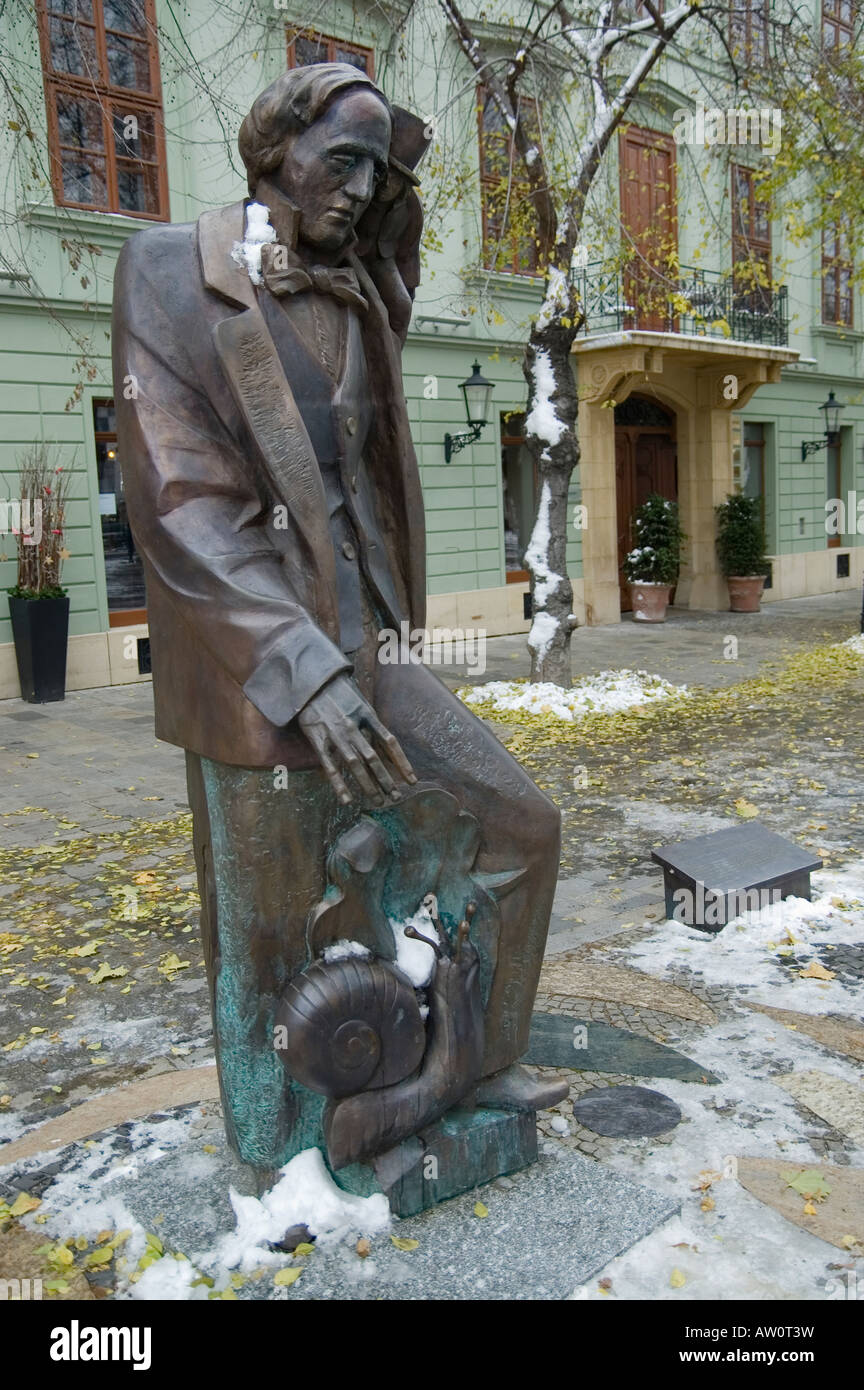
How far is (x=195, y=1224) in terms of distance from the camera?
2713 millimetres

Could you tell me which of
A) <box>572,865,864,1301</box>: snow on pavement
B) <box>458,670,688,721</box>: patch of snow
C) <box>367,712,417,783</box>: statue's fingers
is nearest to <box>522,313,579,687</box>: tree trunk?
<box>458,670,688,721</box>: patch of snow

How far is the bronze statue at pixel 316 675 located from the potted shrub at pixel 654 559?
14.7 metres

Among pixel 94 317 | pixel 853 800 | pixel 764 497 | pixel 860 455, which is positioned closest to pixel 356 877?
pixel 853 800

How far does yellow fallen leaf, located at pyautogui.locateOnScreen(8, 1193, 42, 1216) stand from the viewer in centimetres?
287

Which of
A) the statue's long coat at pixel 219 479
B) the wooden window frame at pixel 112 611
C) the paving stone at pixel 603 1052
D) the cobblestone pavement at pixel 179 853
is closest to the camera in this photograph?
the statue's long coat at pixel 219 479

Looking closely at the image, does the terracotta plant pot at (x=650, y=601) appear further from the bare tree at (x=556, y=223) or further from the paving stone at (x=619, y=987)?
the paving stone at (x=619, y=987)

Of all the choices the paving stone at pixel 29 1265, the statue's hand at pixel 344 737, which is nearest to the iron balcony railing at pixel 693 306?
the statue's hand at pixel 344 737

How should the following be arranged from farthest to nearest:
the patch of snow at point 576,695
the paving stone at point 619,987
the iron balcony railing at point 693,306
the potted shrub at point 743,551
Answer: the potted shrub at point 743,551
the iron balcony railing at point 693,306
the patch of snow at point 576,695
the paving stone at point 619,987

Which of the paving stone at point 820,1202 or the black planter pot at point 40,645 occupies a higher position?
the black planter pot at point 40,645

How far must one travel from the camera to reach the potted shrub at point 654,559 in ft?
56.2

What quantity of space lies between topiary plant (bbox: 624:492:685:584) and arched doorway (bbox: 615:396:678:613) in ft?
2.50

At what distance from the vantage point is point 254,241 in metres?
2.56

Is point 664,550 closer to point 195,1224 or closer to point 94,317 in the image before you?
point 94,317

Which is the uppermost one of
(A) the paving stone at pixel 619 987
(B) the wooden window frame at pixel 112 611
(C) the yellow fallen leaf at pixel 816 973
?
(B) the wooden window frame at pixel 112 611
